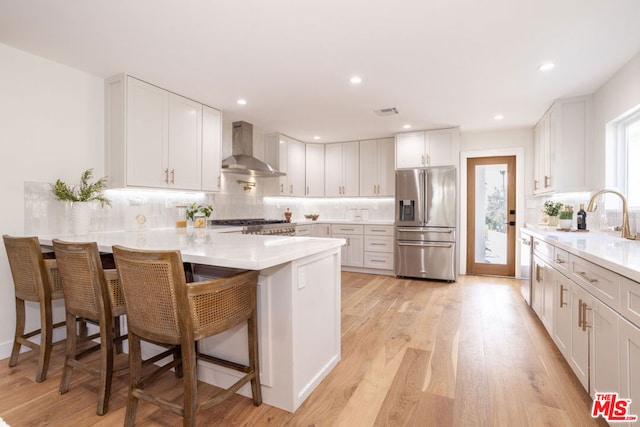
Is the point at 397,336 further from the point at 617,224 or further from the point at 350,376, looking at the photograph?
the point at 617,224

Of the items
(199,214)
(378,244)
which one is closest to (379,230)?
(378,244)

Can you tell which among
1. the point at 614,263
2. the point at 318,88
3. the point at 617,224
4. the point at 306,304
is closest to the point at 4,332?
the point at 306,304

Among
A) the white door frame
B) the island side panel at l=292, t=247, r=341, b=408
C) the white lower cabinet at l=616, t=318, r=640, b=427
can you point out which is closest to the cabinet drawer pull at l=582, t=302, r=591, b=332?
the white lower cabinet at l=616, t=318, r=640, b=427

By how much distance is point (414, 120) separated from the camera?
14.8 feet

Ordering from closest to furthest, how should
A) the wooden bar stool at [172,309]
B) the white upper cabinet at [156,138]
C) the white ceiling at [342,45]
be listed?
1. the wooden bar stool at [172,309]
2. the white ceiling at [342,45]
3. the white upper cabinet at [156,138]

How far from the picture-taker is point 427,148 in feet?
16.5

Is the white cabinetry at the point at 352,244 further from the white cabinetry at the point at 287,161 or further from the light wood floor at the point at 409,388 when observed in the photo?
the light wood floor at the point at 409,388

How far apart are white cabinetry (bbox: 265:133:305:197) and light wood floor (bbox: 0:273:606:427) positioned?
3006 mm

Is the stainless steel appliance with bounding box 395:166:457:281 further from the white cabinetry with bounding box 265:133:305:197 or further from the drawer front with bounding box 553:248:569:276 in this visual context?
the drawer front with bounding box 553:248:569:276

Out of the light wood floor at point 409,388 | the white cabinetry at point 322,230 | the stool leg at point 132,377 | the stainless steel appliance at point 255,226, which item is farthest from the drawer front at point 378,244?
the stool leg at point 132,377

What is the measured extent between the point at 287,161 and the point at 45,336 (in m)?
4.05

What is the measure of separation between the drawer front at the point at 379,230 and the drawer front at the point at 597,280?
130 inches

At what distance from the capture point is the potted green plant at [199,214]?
11.2 feet

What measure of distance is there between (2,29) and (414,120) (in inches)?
168
